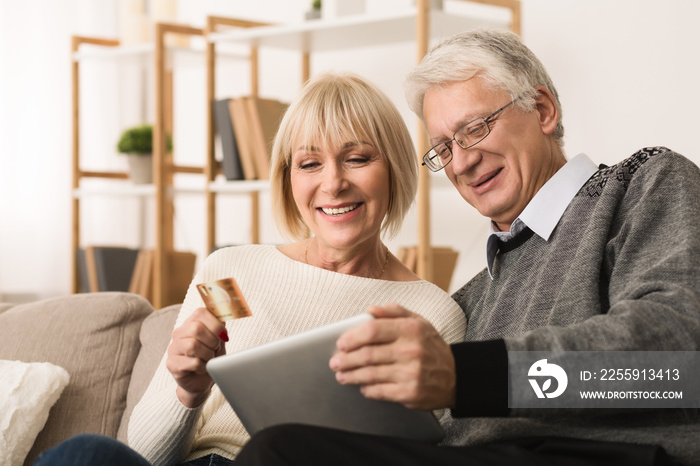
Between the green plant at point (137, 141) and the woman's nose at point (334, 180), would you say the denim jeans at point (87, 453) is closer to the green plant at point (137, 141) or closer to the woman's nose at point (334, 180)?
the woman's nose at point (334, 180)

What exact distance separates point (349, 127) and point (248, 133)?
1285 millimetres

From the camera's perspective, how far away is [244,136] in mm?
2791

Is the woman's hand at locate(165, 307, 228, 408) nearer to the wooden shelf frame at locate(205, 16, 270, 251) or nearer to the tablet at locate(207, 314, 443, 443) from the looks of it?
the tablet at locate(207, 314, 443, 443)

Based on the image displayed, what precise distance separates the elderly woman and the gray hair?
20 centimetres

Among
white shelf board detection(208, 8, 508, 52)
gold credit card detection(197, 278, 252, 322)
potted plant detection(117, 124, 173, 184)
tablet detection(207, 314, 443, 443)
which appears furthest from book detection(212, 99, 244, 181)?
tablet detection(207, 314, 443, 443)

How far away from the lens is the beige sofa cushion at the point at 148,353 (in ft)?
5.79

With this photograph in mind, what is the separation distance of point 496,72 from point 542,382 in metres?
0.62

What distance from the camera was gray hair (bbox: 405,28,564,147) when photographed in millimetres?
1394

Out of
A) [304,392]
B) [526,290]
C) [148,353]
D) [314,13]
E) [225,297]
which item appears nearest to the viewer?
[304,392]

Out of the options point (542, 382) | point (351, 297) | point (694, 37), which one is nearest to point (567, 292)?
point (542, 382)

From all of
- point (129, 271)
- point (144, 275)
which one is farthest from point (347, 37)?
point (129, 271)

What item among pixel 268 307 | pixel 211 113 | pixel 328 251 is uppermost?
pixel 211 113

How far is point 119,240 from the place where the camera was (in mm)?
3816

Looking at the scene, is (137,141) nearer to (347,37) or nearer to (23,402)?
(347,37)
